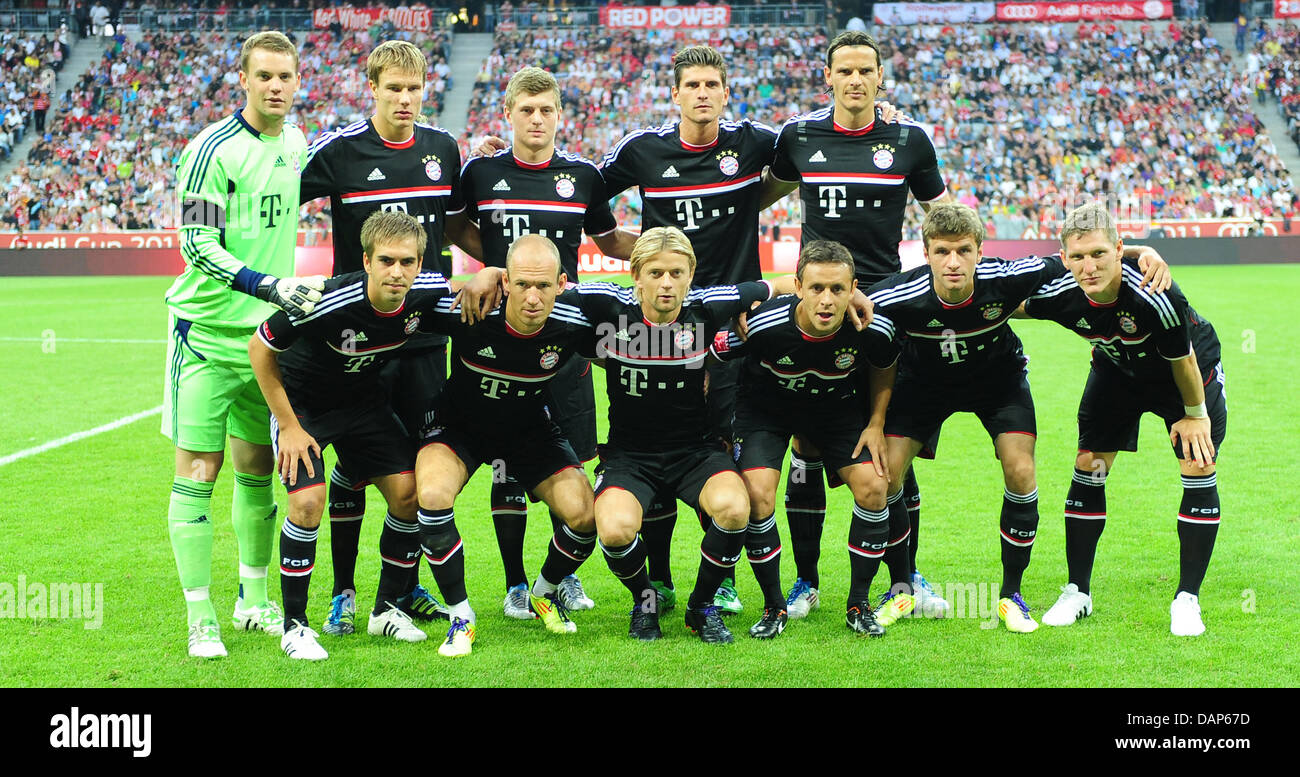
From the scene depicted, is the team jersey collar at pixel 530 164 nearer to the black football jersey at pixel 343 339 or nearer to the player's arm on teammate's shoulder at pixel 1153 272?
the black football jersey at pixel 343 339

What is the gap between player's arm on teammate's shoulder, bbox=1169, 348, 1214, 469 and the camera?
16.8 ft

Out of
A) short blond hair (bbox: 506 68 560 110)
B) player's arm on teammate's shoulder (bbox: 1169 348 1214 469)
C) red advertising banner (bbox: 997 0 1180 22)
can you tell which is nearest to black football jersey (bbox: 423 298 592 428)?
short blond hair (bbox: 506 68 560 110)

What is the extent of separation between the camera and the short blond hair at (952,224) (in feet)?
16.5

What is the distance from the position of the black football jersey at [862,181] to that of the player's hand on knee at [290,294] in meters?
2.41

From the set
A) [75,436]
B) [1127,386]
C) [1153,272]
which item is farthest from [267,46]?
[75,436]

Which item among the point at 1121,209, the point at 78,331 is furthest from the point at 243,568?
the point at 1121,209

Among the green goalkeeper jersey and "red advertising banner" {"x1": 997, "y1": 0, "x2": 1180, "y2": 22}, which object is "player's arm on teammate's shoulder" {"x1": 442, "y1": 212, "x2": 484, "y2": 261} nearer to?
the green goalkeeper jersey

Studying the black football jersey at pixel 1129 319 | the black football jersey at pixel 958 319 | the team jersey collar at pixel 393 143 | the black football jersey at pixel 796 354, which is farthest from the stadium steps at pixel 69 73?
the black football jersey at pixel 1129 319

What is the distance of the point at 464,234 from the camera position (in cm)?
589

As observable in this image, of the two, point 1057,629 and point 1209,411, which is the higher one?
point 1209,411

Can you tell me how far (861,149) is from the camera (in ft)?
18.6

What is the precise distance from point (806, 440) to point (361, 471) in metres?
2.02

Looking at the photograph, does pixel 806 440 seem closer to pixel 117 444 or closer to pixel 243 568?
pixel 243 568

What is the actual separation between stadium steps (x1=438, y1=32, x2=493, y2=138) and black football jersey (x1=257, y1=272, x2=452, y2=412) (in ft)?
101
